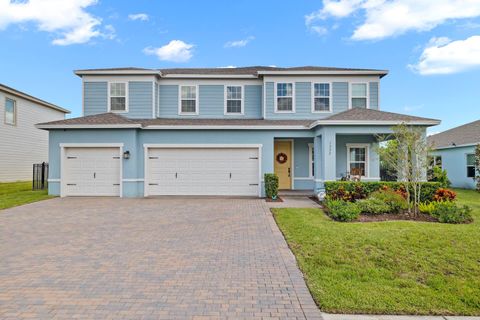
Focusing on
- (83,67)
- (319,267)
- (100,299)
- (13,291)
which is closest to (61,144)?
(83,67)

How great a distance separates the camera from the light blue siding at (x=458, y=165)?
1840 cm

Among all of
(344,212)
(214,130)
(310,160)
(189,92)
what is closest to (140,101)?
(189,92)

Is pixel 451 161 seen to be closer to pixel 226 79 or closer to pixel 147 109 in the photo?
pixel 226 79

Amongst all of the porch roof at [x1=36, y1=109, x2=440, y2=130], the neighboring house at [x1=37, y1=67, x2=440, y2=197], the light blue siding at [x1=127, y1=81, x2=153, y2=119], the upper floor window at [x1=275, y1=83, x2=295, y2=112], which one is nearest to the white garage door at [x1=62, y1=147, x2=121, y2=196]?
the neighboring house at [x1=37, y1=67, x2=440, y2=197]

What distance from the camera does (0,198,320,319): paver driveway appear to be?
3.60 m

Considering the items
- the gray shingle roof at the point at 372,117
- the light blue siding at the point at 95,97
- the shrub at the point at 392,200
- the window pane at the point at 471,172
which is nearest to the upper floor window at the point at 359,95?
the gray shingle roof at the point at 372,117

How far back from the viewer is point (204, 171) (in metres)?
14.0

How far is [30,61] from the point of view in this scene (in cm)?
1914

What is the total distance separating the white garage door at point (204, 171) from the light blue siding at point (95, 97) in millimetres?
4412

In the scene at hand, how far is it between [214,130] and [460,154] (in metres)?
16.1

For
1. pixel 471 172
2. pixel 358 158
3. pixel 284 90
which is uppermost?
pixel 284 90

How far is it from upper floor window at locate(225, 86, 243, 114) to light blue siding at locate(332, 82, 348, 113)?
15.6ft

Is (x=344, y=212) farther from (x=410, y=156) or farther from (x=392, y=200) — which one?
(x=410, y=156)

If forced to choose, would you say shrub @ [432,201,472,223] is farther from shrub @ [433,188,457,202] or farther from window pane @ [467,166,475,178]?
window pane @ [467,166,475,178]
